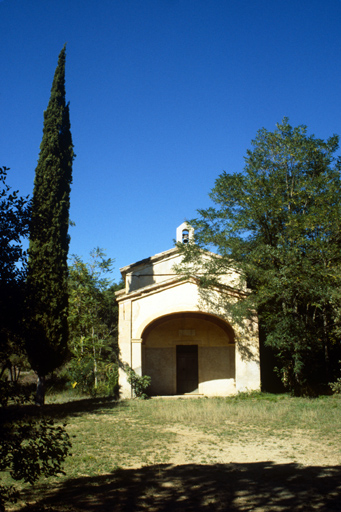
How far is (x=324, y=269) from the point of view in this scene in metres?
14.3

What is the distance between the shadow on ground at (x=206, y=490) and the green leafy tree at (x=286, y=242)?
307 inches

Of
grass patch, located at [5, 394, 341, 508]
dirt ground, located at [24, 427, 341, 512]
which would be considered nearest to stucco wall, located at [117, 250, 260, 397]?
grass patch, located at [5, 394, 341, 508]

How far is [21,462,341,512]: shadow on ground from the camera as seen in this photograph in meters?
5.60

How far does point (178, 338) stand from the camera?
20.3 metres

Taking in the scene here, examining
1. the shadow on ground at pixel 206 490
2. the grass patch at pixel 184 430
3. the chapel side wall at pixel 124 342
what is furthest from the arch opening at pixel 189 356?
the shadow on ground at pixel 206 490

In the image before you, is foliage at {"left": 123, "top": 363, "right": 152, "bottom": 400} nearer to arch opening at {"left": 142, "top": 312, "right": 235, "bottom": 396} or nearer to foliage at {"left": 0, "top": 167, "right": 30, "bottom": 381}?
arch opening at {"left": 142, "top": 312, "right": 235, "bottom": 396}

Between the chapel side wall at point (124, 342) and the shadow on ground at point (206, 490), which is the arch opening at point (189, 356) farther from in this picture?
the shadow on ground at point (206, 490)

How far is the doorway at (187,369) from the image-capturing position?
20.1 meters

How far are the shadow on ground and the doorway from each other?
41.7 feet

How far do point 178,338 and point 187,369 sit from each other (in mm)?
1560

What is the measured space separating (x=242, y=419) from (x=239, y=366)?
5436 mm

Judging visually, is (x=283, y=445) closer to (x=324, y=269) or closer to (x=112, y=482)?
(x=112, y=482)

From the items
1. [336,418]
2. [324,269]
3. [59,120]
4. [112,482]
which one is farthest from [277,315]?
[59,120]

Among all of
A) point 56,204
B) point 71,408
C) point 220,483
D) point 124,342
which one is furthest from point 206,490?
point 56,204
